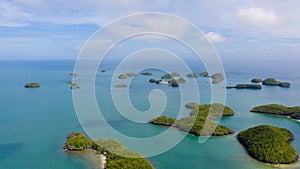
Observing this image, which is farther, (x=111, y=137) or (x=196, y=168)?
(x=111, y=137)

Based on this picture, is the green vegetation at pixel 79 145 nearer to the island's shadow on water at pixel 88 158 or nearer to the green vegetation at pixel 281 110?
the island's shadow on water at pixel 88 158

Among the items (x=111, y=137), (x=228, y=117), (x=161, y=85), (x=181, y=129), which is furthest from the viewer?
(x=161, y=85)

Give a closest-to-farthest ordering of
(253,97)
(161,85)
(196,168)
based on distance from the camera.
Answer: (196,168), (253,97), (161,85)

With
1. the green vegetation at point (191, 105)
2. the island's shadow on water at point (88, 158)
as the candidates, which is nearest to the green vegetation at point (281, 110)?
the green vegetation at point (191, 105)

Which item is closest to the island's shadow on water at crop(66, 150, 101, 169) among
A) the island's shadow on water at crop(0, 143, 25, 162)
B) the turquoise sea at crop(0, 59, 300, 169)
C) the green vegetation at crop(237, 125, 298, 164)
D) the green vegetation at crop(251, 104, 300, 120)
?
the turquoise sea at crop(0, 59, 300, 169)

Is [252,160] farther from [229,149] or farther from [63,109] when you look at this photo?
[63,109]

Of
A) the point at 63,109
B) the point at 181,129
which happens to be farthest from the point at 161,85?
the point at 181,129

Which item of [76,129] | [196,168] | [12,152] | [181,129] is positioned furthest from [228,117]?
[12,152]
